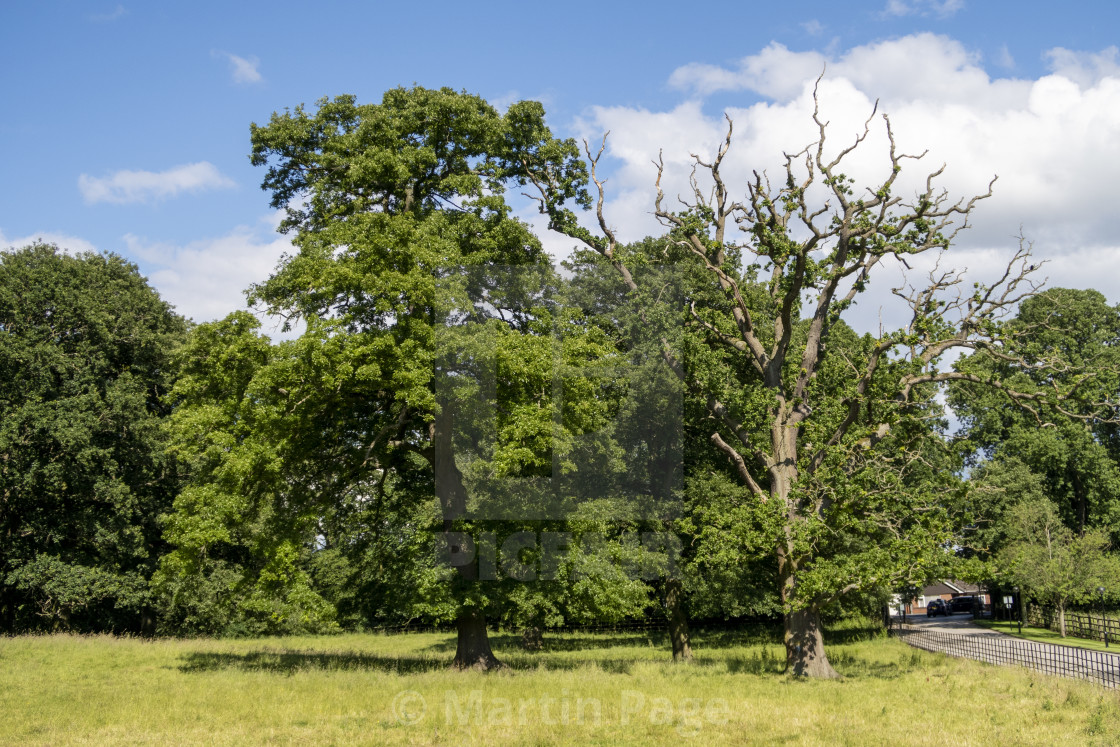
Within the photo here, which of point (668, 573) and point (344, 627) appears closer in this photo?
point (668, 573)

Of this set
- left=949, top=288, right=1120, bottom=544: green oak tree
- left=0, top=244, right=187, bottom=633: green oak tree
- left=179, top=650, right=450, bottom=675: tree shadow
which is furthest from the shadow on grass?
left=949, top=288, right=1120, bottom=544: green oak tree

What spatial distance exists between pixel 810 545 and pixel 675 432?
931 centimetres

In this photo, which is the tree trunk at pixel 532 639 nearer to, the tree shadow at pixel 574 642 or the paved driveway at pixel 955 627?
the tree shadow at pixel 574 642

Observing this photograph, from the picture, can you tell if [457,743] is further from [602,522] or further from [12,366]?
[12,366]

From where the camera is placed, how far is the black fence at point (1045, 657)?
18.4 metres

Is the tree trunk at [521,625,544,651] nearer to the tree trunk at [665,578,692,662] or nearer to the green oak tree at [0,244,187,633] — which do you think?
the tree trunk at [665,578,692,662]

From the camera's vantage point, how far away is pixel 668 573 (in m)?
27.2

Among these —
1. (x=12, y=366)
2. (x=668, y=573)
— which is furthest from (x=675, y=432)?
(x=12, y=366)

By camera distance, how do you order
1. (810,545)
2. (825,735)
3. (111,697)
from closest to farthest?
(825,735), (111,697), (810,545)

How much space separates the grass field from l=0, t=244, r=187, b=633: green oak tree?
638cm

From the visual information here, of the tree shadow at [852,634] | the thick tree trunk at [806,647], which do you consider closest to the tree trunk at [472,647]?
the thick tree trunk at [806,647]

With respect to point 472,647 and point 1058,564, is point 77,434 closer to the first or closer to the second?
point 472,647

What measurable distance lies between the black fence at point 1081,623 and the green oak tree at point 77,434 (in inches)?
1517

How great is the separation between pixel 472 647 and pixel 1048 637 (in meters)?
30.2
